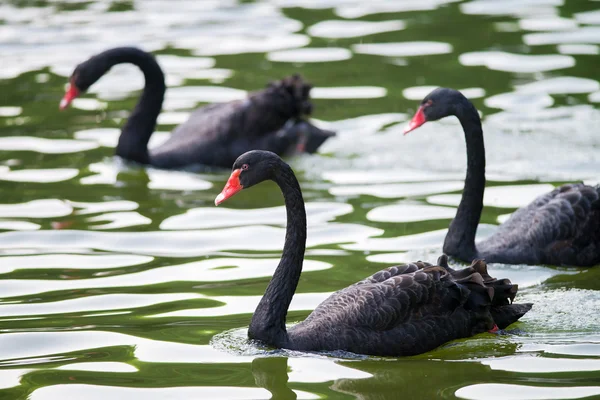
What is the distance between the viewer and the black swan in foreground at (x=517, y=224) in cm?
818

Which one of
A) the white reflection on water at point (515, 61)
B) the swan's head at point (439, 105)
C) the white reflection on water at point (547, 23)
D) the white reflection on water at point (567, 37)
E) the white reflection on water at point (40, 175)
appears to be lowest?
the white reflection on water at point (40, 175)

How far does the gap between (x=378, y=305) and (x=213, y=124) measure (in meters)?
5.84

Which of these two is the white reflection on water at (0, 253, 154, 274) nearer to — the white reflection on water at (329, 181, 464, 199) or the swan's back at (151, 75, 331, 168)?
the white reflection on water at (329, 181, 464, 199)

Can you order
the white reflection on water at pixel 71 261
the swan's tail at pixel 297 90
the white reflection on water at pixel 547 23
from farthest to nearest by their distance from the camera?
the white reflection on water at pixel 547 23
the swan's tail at pixel 297 90
the white reflection on water at pixel 71 261

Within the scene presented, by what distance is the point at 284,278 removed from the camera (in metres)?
6.51

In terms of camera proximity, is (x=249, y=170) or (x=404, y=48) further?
(x=404, y=48)

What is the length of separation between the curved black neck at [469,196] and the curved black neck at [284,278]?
1971 mm

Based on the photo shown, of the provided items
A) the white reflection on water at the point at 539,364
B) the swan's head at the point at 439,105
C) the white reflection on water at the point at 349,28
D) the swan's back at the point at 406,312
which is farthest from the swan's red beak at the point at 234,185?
the white reflection on water at the point at 349,28

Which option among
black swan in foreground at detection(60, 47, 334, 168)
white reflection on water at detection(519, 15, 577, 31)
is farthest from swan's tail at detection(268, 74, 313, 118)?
white reflection on water at detection(519, 15, 577, 31)

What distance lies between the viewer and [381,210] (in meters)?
9.76

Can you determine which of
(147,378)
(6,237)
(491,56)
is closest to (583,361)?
(147,378)

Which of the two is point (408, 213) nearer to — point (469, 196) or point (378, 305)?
point (469, 196)

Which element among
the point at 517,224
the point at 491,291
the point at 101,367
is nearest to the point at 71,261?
the point at 101,367

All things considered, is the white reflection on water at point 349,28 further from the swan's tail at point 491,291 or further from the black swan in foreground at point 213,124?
the swan's tail at point 491,291
